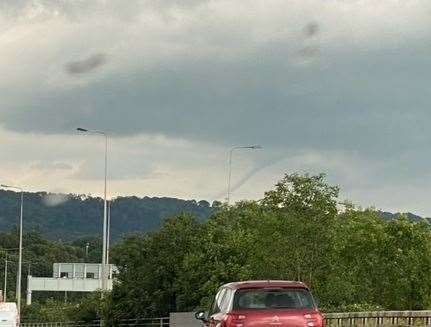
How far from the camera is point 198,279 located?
68.5 meters

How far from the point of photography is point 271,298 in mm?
25297

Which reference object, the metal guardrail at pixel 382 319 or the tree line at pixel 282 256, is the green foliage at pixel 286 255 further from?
the metal guardrail at pixel 382 319

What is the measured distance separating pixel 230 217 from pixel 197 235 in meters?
7.61

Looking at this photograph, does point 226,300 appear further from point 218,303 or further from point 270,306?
point 270,306

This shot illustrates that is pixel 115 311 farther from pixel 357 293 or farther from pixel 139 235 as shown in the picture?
pixel 357 293

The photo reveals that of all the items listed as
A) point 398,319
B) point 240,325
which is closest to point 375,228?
point 398,319

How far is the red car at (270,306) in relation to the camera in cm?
2483

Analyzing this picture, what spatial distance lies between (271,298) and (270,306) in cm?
22

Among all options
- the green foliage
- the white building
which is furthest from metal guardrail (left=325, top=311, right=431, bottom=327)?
the white building

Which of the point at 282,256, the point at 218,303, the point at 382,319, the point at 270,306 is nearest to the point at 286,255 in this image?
the point at 282,256

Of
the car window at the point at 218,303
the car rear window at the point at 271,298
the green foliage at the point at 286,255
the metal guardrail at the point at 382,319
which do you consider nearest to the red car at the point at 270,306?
the car rear window at the point at 271,298

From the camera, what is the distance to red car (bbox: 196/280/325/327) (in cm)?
2483

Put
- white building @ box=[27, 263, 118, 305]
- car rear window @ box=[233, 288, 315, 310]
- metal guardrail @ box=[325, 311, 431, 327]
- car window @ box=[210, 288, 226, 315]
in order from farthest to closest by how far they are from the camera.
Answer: white building @ box=[27, 263, 118, 305]
metal guardrail @ box=[325, 311, 431, 327]
car window @ box=[210, 288, 226, 315]
car rear window @ box=[233, 288, 315, 310]

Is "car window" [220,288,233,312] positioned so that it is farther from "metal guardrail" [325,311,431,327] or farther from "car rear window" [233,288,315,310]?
"metal guardrail" [325,311,431,327]
